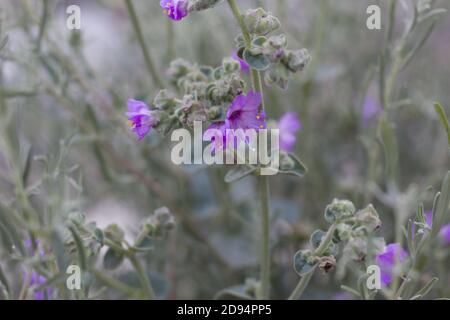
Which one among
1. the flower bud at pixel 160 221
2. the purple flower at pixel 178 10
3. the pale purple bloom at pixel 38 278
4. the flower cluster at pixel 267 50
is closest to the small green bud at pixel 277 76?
the flower cluster at pixel 267 50

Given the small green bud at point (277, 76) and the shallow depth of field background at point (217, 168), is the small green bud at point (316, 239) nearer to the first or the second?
the small green bud at point (277, 76)

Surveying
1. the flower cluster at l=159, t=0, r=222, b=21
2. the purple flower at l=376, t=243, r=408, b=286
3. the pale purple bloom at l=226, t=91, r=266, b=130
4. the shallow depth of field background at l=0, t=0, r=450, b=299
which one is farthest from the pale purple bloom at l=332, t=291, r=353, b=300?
the flower cluster at l=159, t=0, r=222, b=21

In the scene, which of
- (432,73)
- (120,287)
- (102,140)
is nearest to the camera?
(120,287)

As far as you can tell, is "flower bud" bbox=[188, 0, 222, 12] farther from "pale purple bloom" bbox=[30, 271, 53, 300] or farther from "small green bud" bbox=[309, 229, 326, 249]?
"pale purple bloom" bbox=[30, 271, 53, 300]

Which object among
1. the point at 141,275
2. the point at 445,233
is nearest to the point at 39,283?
the point at 141,275
